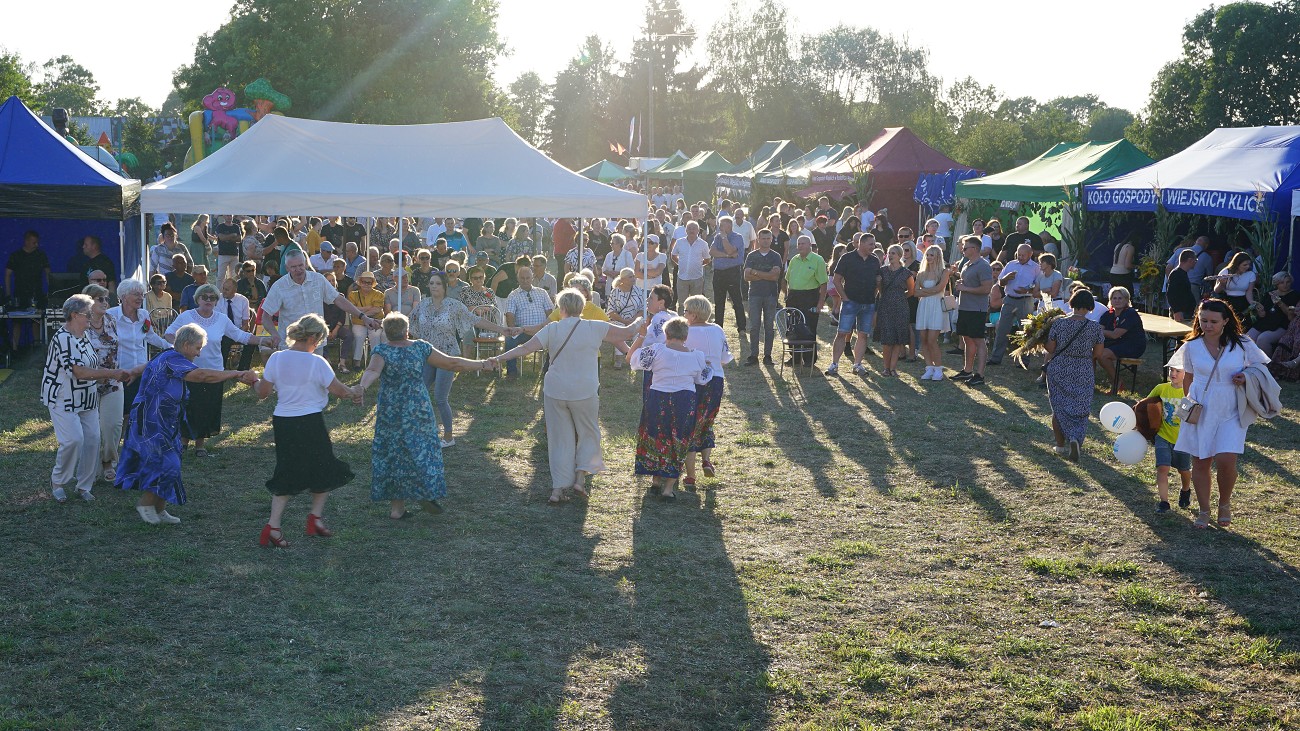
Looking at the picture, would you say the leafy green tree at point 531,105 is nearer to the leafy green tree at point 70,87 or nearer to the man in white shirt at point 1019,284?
the leafy green tree at point 70,87

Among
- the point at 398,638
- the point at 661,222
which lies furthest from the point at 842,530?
the point at 661,222

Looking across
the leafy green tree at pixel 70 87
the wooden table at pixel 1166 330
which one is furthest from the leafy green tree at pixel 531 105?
the wooden table at pixel 1166 330

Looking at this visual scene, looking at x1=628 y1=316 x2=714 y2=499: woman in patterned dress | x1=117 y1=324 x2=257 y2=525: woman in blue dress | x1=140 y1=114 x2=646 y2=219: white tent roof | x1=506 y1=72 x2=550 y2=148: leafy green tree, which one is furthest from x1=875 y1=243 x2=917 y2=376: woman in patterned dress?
x1=506 y1=72 x2=550 y2=148: leafy green tree

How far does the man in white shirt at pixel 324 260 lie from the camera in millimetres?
14758

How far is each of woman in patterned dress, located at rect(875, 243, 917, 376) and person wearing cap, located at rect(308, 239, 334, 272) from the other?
23.3 feet

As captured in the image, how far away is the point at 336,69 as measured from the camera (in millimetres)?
40938

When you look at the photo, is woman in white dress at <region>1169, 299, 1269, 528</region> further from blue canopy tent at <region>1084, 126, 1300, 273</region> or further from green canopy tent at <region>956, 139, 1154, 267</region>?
green canopy tent at <region>956, 139, 1154, 267</region>

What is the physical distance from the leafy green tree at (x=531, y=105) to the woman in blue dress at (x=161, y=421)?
7315cm

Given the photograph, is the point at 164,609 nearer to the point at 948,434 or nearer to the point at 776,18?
the point at 948,434

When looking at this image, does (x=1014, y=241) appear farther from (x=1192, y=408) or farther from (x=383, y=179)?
(x=1192, y=408)

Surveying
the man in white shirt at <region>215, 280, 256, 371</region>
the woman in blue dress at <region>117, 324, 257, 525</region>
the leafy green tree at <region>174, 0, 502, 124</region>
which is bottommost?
the woman in blue dress at <region>117, 324, 257, 525</region>

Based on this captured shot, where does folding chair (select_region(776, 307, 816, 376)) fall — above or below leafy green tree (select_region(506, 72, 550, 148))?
below

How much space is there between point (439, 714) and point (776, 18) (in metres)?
62.4

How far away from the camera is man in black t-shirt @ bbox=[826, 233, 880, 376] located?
12.9 m
